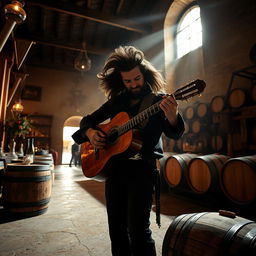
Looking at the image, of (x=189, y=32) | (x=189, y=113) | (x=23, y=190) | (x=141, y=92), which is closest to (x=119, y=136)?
(x=141, y=92)

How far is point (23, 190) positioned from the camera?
253 cm

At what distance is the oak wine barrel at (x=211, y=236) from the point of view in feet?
2.61

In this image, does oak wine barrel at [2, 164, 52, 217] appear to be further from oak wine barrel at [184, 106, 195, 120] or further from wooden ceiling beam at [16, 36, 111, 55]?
wooden ceiling beam at [16, 36, 111, 55]

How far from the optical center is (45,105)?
10914mm

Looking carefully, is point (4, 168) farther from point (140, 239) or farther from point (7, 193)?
point (140, 239)

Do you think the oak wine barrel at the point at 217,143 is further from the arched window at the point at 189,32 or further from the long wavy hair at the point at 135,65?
the long wavy hair at the point at 135,65

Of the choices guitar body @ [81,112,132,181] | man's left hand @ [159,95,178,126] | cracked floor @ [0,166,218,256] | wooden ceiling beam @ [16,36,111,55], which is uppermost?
wooden ceiling beam @ [16,36,111,55]

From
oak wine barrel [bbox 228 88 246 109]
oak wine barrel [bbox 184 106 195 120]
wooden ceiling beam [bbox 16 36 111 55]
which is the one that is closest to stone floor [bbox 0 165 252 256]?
oak wine barrel [bbox 228 88 246 109]

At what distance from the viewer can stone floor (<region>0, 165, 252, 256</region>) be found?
1761mm

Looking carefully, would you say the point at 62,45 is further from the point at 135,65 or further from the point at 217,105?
the point at 135,65

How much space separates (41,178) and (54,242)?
977 millimetres

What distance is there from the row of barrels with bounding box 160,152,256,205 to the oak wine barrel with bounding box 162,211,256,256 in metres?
1.74

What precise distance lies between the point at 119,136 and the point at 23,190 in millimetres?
1986

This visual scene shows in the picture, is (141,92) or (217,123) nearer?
(141,92)
